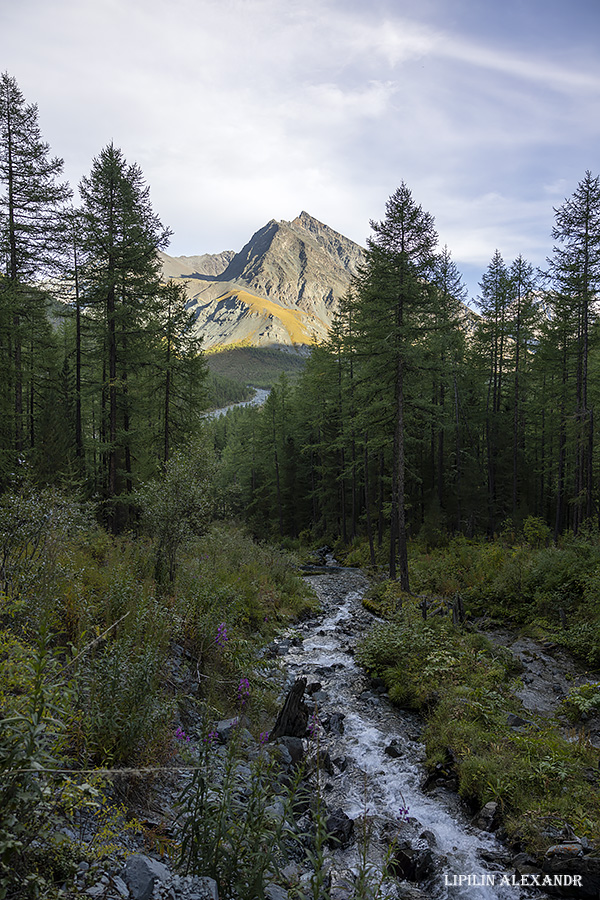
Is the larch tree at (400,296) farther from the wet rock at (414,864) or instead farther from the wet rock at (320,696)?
the wet rock at (414,864)

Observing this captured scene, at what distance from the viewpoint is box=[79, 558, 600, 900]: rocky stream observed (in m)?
2.94

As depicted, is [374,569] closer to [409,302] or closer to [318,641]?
[318,641]

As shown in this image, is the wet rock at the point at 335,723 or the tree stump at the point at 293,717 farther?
the wet rock at the point at 335,723

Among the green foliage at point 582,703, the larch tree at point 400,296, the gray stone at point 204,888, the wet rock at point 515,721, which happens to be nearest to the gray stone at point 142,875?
the gray stone at point 204,888

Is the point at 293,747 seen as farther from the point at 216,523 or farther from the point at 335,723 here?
the point at 216,523

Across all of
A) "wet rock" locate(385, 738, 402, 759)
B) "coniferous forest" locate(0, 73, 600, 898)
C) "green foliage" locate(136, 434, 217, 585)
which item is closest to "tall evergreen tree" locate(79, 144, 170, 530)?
"coniferous forest" locate(0, 73, 600, 898)

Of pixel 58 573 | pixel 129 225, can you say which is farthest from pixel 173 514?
pixel 129 225

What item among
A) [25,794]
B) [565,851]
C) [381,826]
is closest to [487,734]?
[565,851]

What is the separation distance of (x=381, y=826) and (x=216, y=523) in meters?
17.6

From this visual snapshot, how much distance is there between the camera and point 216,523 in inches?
870

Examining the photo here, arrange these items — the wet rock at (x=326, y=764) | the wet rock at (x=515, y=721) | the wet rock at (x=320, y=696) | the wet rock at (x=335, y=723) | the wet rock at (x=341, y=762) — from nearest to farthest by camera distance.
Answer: the wet rock at (x=326, y=764) → the wet rock at (x=341, y=762) → the wet rock at (x=515, y=721) → the wet rock at (x=335, y=723) → the wet rock at (x=320, y=696)

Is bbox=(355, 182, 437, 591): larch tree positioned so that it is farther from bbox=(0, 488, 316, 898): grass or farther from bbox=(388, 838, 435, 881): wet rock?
bbox=(388, 838, 435, 881): wet rock

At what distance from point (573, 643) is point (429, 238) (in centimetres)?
1383

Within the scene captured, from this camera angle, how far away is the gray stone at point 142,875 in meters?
2.74
